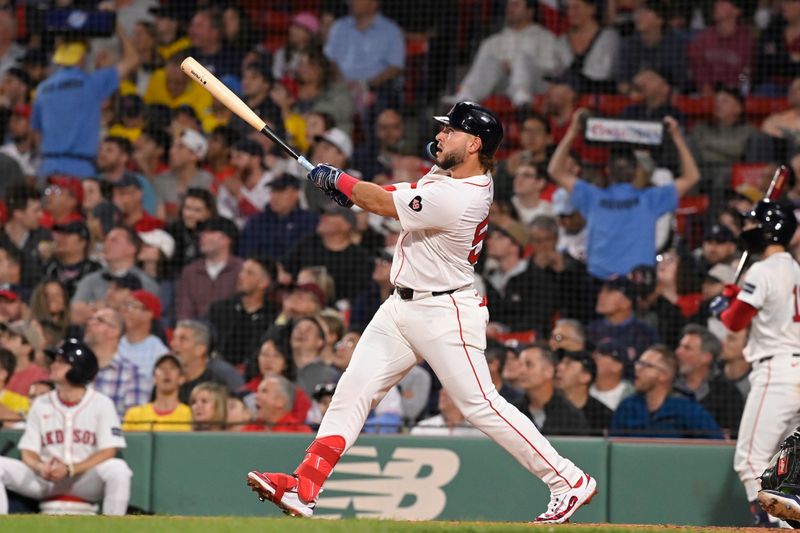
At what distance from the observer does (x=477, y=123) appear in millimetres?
5887

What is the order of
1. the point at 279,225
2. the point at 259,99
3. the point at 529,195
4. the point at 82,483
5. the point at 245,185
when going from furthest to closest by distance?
the point at 259,99
the point at 245,185
the point at 279,225
the point at 529,195
the point at 82,483

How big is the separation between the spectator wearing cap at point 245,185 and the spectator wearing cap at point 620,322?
2924 millimetres

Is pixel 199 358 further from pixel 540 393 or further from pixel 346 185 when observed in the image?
pixel 346 185

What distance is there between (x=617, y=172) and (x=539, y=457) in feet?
14.7

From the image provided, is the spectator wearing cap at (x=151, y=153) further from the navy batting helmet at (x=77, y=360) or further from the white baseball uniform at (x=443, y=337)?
the white baseball uniform at (x=443, y=337)

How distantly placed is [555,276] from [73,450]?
134 inches

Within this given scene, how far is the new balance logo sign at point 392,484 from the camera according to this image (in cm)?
802

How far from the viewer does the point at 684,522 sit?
7.76 metres

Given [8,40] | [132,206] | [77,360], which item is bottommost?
[77,360]

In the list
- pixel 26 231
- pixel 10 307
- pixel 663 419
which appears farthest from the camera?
pixel 26 231

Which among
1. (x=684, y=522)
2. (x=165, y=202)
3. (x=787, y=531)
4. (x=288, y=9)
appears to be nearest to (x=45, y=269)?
(x=165, y=202)

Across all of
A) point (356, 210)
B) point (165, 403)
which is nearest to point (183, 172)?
point (356, 210)

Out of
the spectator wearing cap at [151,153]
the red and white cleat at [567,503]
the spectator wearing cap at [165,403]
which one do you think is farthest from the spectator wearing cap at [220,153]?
the red and white cleat at [567,503]

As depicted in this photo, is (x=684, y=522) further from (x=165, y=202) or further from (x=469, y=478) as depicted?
(x=165, y=202)
